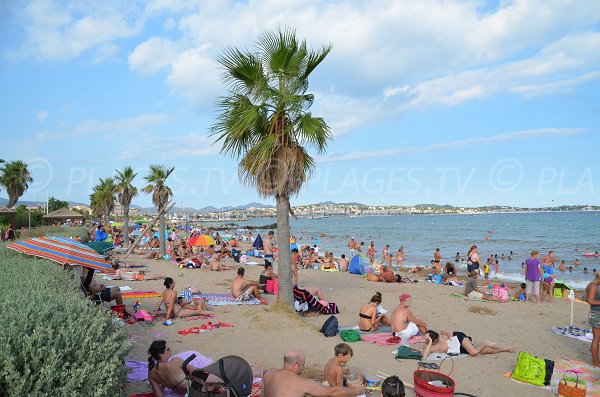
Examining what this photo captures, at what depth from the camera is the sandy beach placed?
20.6ft

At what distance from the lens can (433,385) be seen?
15.6 ft

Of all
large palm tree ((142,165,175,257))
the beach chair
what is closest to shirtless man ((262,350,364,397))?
the beach chair

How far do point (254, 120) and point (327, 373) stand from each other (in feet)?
17.3

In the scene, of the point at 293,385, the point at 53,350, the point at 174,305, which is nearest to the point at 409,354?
the point at 293,385

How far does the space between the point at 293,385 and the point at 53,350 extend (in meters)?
2.21

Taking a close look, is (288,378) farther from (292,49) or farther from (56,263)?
(292,49)

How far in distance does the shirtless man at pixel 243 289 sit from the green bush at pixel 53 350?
706 cm

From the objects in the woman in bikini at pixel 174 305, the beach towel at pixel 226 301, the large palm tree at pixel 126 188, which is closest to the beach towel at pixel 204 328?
the woman in bikini at pixel 174 305

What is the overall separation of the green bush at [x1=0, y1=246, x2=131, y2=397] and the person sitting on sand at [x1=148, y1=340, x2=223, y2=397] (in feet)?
3.31

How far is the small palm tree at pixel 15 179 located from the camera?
43812 mm

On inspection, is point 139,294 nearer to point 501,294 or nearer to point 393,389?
point 393,389

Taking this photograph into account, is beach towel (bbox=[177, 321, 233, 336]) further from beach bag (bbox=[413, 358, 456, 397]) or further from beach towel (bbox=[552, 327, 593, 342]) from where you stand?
beach towel (bbox=[552, 327, 593, 342])

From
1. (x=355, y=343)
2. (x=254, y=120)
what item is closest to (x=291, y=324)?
(x=355, y=343)

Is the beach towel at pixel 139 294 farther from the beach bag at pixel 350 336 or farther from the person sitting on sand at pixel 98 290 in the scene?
the beach bag at pixel 350 336
